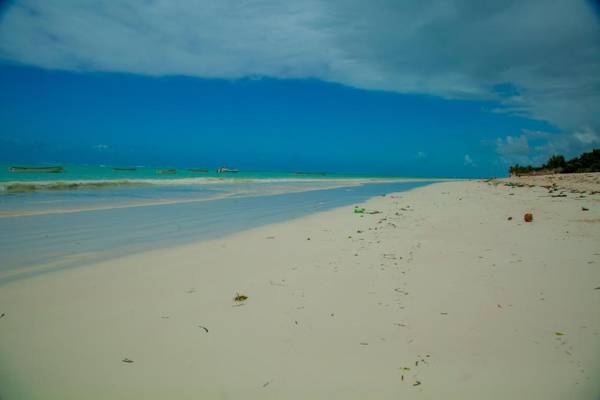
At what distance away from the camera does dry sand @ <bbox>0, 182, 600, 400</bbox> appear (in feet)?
7.67

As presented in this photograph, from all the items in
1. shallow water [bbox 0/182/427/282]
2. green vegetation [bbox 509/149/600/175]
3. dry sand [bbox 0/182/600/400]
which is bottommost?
dry sand [bbox 0/182/600/400]

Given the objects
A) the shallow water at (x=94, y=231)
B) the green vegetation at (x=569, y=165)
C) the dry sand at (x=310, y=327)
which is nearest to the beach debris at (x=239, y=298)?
the dry sand at (x=310, y=327)

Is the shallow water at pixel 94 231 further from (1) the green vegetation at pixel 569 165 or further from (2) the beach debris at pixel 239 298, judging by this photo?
(1) the green vegetation at pixel 569 165

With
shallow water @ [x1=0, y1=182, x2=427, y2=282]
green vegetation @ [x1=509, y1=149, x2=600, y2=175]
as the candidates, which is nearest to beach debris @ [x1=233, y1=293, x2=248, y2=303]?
shallow water @ [x1=0, y1=182, x2=427, y2=282]

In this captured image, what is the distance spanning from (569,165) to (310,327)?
45695 millimetres

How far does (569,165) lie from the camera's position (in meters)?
37.4

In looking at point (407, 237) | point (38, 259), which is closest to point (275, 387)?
point (38, 259)

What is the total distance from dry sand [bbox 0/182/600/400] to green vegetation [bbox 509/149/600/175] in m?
37.8

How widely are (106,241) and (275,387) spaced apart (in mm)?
5731

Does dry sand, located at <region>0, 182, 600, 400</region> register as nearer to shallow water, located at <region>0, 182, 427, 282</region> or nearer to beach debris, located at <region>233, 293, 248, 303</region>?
beach debris, located at <region>233, 293, 248, 303</region>

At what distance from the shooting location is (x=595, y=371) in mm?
2412

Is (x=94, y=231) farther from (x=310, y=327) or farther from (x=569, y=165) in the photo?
(x=569, y=165)

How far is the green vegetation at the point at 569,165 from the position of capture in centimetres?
3420

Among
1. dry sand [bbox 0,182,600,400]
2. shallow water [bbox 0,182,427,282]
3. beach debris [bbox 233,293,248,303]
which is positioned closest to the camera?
dry sand [bbox 0,182,600,400]
